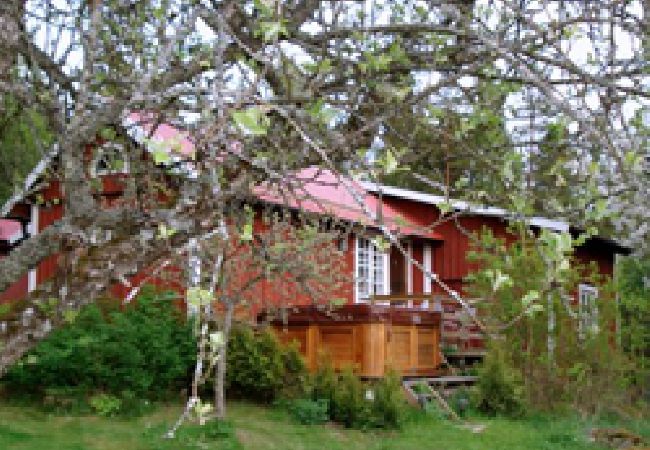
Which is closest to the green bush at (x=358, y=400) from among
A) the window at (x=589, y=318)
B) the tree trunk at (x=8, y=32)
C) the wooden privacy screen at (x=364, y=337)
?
the wooden privacy screen at (x=364, y=337)

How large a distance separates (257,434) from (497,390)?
4107 mm

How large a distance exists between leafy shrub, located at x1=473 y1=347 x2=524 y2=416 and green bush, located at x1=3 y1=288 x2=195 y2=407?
4216mm

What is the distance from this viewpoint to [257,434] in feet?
32.2

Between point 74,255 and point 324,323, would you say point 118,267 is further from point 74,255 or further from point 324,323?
point 324,323

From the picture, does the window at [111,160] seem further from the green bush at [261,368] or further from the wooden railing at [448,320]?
the wooden railing at [448,320]

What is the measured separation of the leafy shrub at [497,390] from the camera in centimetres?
1222

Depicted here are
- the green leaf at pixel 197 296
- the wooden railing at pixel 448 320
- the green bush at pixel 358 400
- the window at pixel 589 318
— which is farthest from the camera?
the wooden railing at pixel 448 320

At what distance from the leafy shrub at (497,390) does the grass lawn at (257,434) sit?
0.46 m

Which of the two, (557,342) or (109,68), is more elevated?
(109,68)

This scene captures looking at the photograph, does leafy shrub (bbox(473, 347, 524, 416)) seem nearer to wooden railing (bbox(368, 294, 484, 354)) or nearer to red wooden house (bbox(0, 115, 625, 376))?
red wooden house (bbox(0, 115, 625, 376))

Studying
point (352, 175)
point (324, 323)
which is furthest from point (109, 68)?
point (324, 323)

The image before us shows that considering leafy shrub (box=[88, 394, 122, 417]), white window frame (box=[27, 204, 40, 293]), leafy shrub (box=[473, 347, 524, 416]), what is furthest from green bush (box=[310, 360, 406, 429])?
white window frame (box=[27, 204, 40, 293])

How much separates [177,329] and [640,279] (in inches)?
437

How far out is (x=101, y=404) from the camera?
10312 mm
